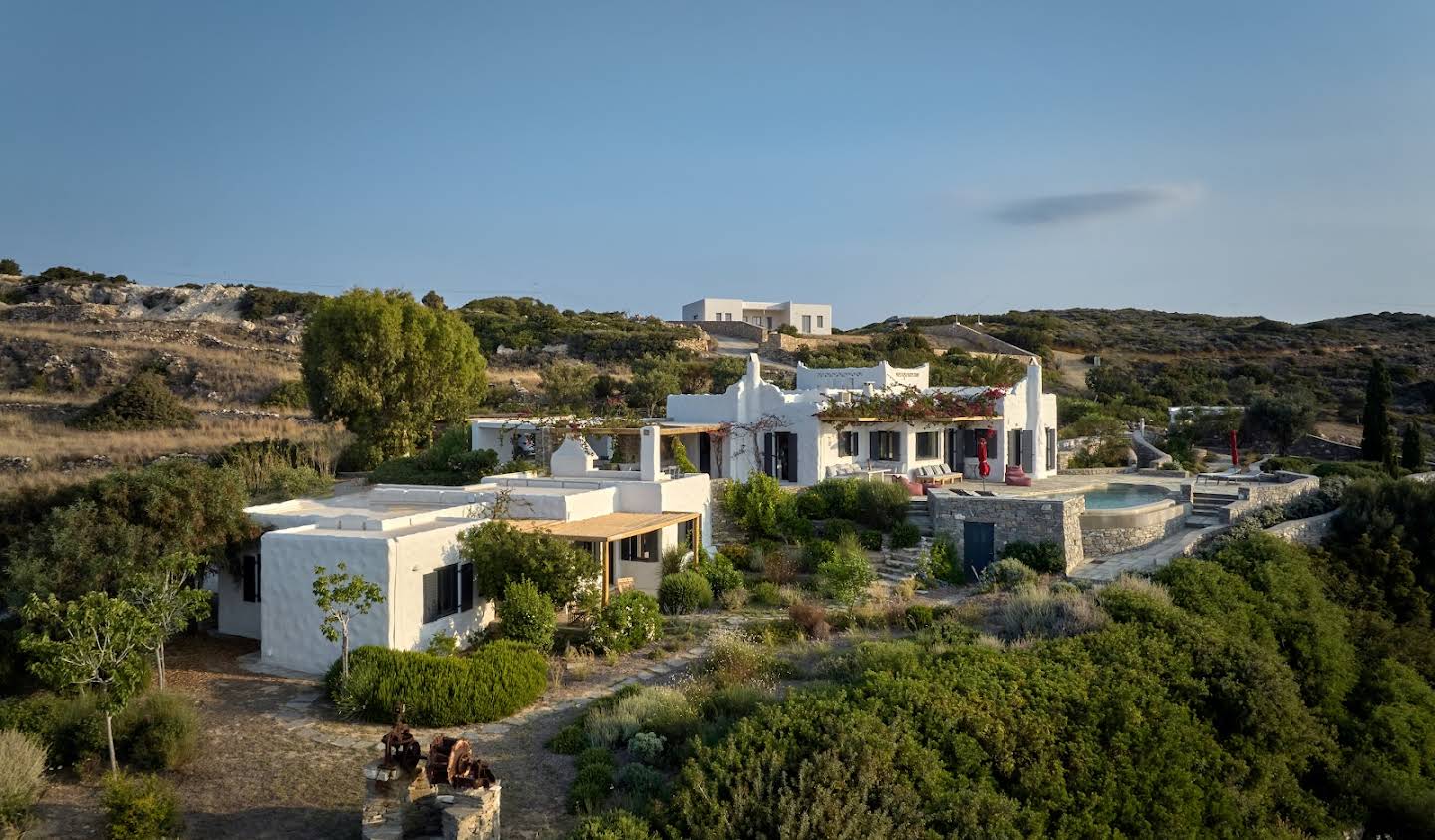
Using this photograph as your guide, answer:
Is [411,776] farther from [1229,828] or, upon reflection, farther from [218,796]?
[1229,828]

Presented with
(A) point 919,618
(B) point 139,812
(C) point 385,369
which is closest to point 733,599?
(A) point 919,618

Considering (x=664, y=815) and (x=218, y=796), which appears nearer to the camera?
(x=664, y=815)

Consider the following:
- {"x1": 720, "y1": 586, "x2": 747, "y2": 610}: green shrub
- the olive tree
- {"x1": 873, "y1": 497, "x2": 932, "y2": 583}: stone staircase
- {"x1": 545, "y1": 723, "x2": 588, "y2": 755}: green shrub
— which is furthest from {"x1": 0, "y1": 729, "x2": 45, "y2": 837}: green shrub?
the olive tree

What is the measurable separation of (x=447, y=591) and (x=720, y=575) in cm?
598

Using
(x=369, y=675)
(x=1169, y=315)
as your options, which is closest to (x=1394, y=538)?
A: (x=369, y=675)

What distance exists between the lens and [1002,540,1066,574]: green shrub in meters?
19.8

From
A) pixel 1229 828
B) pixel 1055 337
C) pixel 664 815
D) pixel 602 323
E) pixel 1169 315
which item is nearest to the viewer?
pixel 664 815

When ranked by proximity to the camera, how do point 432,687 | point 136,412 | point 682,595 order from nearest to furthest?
point 432,687, point 682,595, point 136,412

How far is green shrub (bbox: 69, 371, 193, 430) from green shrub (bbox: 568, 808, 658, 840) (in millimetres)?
34194

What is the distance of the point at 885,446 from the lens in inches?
1097

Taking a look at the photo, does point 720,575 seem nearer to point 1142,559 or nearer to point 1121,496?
point 1142,559

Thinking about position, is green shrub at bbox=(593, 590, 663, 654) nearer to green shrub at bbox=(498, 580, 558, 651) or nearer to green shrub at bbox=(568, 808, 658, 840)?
green shrub at bbox=(498, 580, 558, 651)

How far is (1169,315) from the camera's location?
10000 centimetres

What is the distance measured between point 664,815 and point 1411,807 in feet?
36.8
